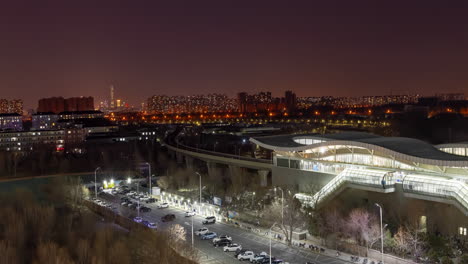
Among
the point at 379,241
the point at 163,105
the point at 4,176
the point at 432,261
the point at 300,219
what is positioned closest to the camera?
the point at 432,261

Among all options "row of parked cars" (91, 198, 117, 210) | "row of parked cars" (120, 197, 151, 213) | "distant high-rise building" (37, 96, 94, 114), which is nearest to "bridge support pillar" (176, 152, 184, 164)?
"row of parked cars" (120, 197, 151, 213)

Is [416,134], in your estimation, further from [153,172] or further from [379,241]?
[379,241]

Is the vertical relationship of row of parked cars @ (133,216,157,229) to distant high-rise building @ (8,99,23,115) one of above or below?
below

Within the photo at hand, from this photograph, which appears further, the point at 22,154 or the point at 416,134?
the point at 416,134

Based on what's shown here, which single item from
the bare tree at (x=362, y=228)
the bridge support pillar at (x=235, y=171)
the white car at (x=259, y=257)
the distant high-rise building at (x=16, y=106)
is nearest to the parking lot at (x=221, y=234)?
the white car at (x=259, y=257)

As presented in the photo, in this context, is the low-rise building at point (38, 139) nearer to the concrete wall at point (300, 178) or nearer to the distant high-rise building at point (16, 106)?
the concrete wall at point (300, 178)

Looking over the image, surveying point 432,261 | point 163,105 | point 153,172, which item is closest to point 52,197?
point 153,172

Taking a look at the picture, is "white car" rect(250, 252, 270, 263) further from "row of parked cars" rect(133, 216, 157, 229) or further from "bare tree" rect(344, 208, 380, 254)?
"row of parked cars" rect(133, 216, 157, 229)
